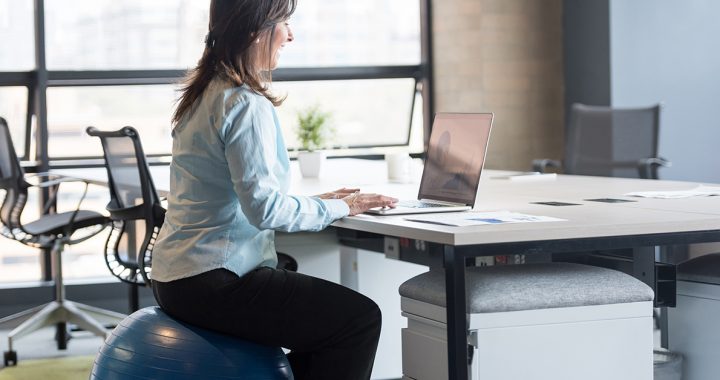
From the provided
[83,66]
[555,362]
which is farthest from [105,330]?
[555,362]

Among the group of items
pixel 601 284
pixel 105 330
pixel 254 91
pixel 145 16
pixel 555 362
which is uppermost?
pixel 145 16

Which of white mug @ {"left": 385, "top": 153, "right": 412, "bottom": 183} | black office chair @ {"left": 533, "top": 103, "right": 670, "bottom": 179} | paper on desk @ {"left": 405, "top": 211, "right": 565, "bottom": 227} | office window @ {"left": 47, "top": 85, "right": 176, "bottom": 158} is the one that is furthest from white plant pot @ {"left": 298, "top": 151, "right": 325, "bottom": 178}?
paper on desk @ {"left": 405, "top": 211, "right": 565, "bottom": 227}

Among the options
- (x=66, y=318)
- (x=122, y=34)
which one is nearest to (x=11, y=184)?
(x=66, y=318)

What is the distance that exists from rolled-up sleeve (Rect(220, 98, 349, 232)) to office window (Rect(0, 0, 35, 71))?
4.08 metres

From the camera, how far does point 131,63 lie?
623cm

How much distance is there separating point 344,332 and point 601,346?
1.98 ft

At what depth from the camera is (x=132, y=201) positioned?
4.52m

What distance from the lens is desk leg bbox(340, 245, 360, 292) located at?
13.1 ft

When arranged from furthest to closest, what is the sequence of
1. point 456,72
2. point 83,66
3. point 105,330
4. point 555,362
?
1. point 456,72
2. point 83,66
3. point 105,330
4. point 555,362

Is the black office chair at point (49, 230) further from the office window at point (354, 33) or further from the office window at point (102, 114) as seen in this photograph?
the office window at point (354, 33)

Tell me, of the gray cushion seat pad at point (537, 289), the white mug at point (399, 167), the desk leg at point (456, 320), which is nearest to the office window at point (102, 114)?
the white mug at point (399, 167)

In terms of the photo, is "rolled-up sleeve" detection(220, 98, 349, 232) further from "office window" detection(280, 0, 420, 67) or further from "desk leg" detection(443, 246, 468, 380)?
"office window" detection(280, 0, 420, 67)

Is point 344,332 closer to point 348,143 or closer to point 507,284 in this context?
point 507,284

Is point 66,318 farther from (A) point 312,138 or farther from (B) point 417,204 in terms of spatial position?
(B) point 417,204
